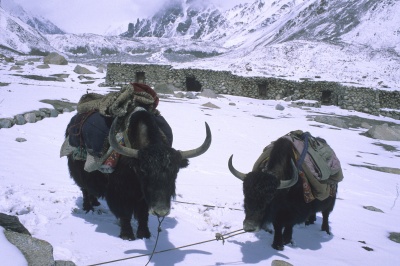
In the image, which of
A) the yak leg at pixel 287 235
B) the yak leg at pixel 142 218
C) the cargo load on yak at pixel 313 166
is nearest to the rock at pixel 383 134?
the cargo load on yak at pixel 313 166

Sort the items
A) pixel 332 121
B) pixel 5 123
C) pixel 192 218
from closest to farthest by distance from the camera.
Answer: pixel 192 218, pixel 5 123, pixel 332 121

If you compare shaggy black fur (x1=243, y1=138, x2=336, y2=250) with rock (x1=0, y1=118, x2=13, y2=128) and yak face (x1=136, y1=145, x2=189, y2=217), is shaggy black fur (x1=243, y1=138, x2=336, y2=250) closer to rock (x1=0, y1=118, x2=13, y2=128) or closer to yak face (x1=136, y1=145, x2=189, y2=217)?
yak face (x1=136, y1=145, x2=189, y2=217)

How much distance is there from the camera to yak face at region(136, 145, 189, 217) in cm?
222

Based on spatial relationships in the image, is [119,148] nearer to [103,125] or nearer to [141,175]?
[141,175]

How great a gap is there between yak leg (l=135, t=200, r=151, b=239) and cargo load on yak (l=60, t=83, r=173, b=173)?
1.36ft

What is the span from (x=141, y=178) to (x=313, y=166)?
1459mm

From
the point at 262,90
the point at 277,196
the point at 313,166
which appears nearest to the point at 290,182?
the point at 277,196

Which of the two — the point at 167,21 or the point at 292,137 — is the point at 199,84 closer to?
the point at 292,137

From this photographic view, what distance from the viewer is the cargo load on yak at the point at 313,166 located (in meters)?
A: 2.74

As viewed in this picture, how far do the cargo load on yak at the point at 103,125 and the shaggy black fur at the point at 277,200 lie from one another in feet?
2.56

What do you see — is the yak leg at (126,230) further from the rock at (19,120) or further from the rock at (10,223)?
the rock at (19,120)

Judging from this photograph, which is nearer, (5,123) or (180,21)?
(5,123)

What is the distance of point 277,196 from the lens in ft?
8.70

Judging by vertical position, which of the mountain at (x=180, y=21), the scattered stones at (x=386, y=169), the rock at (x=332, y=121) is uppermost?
the mountain at (x=180, y=21)
